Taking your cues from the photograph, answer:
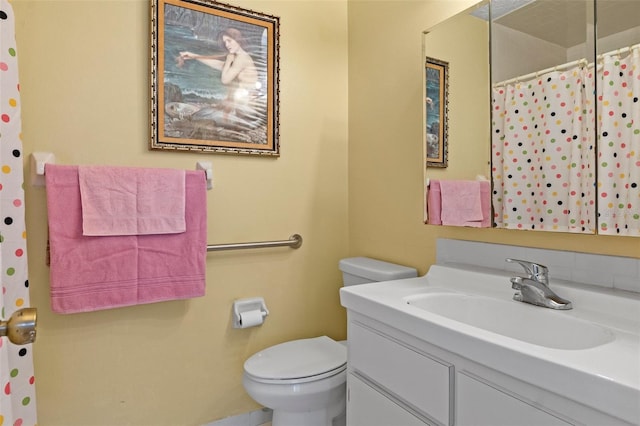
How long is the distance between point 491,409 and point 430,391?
0.16m

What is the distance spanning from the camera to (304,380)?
1385 mm

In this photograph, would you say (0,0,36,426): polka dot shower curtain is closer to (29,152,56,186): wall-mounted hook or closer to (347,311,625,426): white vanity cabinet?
(29,152,56,186): wall-mounted hook

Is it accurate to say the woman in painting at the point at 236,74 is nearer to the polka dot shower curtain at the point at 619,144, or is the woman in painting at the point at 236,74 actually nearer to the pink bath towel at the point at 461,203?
the pink bath towel at the point at 461,203

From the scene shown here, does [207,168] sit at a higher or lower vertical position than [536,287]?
higher

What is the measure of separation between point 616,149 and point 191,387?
1788mm

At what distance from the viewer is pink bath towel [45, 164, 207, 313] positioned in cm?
130

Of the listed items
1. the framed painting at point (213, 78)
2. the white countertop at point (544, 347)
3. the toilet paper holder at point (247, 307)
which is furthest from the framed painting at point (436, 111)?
the toilet paper holder at point (247, 307)

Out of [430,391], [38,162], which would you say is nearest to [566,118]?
[430,391]

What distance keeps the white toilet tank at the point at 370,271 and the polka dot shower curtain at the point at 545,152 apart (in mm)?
452

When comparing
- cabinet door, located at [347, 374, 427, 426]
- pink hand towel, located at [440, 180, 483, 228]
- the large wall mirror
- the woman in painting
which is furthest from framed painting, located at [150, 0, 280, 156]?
cabinet door, located at [347, 374, 427, 426]

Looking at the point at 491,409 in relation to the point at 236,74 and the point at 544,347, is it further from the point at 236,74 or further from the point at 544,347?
the point at 236,74

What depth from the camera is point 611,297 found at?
0.93 m

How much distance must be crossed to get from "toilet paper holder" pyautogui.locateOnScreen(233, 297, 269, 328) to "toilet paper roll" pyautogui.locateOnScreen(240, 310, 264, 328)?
0.01 m

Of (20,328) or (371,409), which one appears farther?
(371,409)
